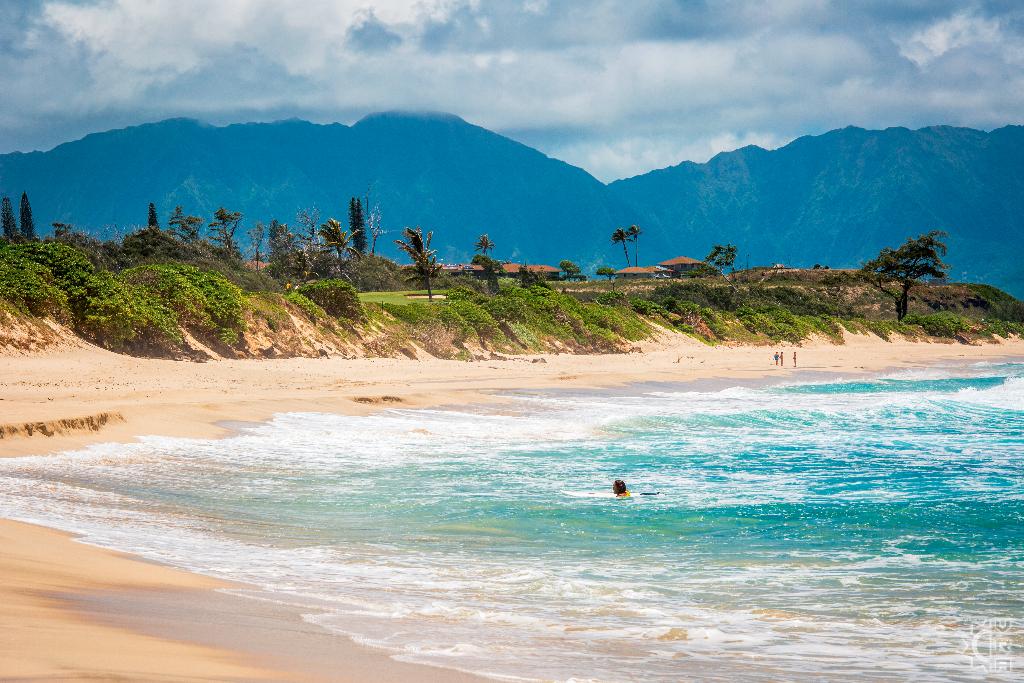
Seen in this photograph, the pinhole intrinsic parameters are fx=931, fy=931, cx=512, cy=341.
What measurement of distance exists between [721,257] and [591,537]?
400ft

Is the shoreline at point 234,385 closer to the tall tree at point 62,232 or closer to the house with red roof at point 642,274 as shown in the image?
the tall tree at point 62,232

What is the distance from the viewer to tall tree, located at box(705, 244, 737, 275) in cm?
12046

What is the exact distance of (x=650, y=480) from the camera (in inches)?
484

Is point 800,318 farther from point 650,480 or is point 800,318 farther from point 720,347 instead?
point 650,480

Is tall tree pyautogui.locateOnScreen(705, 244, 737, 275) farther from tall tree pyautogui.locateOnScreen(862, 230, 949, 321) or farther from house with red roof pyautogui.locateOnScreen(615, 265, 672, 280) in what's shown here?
tall tree pyautogui.locateOnScreen(862, 230, 949, 321)

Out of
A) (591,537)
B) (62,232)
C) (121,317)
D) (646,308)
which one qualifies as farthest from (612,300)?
(591,537)

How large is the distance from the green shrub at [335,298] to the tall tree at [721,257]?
91776 millimetres

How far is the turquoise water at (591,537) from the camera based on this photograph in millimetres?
5711

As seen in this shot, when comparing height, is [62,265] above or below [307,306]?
above

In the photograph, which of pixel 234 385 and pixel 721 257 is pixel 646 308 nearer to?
pixel 234 385

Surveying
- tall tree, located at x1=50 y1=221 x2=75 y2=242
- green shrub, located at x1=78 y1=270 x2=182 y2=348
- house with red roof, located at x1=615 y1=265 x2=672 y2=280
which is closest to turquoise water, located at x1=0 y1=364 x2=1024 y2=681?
green shrub, located at x1=78 y1=270 x2=182 y2=348

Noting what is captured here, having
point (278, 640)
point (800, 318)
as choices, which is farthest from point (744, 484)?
point (800, 318)

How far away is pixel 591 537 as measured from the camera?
884 centimetres

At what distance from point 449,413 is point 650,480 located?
23.8 ft
